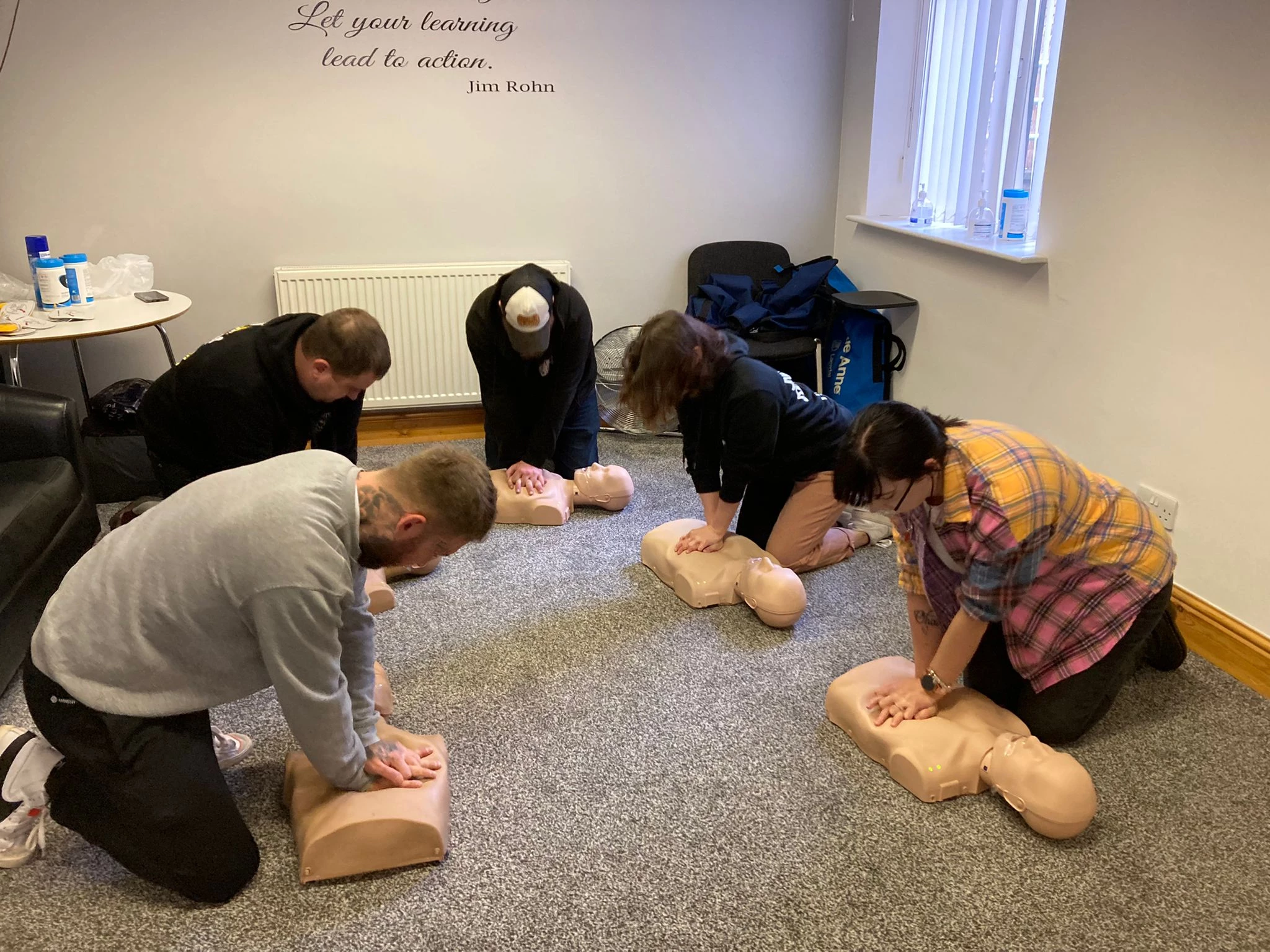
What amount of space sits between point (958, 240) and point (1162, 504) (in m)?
1.20

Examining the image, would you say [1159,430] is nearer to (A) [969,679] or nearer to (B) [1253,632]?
(B) [1253,632]

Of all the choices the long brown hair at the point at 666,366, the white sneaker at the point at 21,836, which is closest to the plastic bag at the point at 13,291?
the white sneaker at the point at 21,836

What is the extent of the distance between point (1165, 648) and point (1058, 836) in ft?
2.26

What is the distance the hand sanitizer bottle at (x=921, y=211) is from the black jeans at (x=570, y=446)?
1.49 m

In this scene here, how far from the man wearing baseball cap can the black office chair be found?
88cm

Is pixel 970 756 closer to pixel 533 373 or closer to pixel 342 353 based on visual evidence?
pixel 342 353

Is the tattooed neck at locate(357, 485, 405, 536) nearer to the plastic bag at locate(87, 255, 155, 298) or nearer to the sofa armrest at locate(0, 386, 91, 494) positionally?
the sofa armrest at locate(0, 386, 91, 494)

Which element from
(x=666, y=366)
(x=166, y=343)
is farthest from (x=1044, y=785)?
(x=166, y=343)

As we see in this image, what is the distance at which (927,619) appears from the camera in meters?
1.97

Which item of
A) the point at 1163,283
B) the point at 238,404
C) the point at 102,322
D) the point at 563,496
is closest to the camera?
the point at 238,404

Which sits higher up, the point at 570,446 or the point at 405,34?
the point at 405,34

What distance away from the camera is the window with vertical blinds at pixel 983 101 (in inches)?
120

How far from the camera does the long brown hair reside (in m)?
2.23

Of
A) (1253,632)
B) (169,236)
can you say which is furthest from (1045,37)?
(169,236)
